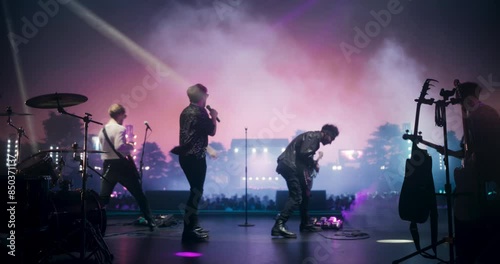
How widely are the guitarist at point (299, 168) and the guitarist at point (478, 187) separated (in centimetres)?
258

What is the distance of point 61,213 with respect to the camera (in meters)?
3.89

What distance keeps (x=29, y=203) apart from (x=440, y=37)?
13.4m

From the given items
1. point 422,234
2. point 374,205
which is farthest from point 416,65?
point 422,234

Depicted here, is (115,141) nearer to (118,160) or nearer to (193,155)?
(118,160)

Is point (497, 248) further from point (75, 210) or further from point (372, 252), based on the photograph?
point (75, 210)

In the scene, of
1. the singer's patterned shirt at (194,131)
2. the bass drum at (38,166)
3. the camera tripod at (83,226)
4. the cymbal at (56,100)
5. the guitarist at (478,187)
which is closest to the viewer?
the guitarist at (478,187)

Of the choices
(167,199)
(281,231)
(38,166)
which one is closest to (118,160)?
(38,166)

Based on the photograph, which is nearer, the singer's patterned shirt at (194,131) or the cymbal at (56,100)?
the cymbal at (56,100)

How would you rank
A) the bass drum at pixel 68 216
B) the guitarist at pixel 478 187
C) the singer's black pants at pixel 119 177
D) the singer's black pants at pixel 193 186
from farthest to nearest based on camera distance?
the singer's black pants at pixel 119 177 < the singer's black pants at pixel 193 186 < the bass drum at pixel 68 216 < the guitarist at pixel 478 187

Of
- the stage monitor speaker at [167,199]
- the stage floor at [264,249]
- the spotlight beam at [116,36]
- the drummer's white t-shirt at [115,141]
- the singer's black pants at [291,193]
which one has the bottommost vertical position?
the stage floor at [264,249]

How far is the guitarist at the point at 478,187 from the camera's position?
3223 millimetres

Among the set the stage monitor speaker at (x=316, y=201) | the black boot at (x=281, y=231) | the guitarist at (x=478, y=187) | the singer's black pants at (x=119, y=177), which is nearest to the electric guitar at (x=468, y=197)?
the guitarist at (x=478, y=187)

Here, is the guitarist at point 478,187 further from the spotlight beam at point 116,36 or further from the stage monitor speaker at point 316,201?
the spotlight beam at point 116,36

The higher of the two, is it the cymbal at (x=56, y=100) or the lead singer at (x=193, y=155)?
the cymbal at (x=56, y=100)
